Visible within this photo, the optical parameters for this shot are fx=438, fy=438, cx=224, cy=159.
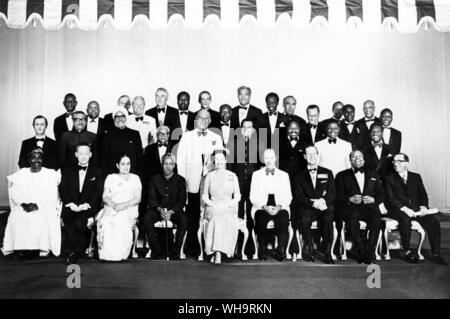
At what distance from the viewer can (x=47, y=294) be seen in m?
4.38

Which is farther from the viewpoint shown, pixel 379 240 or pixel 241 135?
pixel 241 135

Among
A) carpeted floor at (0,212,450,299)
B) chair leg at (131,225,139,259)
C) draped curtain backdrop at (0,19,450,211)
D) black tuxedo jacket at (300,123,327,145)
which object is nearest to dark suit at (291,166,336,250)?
carpeted floor at (0,212,450,299)

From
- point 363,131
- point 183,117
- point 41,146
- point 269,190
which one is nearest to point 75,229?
point 41,146

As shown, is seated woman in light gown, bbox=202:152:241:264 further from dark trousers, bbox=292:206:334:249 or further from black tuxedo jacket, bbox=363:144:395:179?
black tuxedo jacket, bbox=363:144:395:179

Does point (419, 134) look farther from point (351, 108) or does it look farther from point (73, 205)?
point (73, 205)

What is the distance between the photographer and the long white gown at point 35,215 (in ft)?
17.6

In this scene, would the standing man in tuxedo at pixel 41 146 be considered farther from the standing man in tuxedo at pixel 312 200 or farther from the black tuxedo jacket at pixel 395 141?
the black tuxedo jacket at pixel 395 141

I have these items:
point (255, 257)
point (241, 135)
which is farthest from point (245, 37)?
point (255, 257)

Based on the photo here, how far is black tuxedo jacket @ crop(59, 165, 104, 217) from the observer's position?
5613mm

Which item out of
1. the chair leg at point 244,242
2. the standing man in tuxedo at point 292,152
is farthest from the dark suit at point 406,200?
the chair leg at point 244,242

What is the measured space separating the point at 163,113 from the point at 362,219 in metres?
3.08

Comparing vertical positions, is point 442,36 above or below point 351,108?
above
